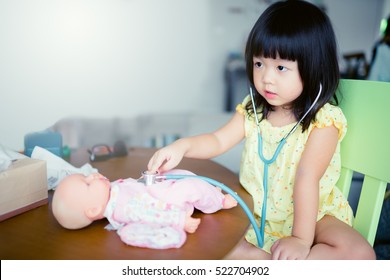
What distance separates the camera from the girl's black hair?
0.79 m

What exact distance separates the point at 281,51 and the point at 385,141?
0.29m

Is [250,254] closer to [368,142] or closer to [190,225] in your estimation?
[190,225]

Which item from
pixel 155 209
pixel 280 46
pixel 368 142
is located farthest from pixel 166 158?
pixel 368 142

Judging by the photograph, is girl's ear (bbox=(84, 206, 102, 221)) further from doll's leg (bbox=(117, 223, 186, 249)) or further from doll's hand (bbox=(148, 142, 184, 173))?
doll's hand (bbox=(148, 142, 184, 173))

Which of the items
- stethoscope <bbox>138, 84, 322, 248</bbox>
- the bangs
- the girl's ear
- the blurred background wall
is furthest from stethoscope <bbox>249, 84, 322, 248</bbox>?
the blurred background wall

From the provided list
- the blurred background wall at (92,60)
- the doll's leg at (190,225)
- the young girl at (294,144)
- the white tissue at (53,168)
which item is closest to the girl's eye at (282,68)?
the young girl at (294,144)

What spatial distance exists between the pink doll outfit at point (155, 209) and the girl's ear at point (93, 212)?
0.6 inches

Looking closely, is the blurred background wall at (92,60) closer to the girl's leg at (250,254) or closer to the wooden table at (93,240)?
the wooden table at (93,240)

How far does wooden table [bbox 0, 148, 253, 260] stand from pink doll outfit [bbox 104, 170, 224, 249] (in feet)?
0.05

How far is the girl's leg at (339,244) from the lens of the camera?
0.75 meters

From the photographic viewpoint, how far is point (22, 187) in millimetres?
668
